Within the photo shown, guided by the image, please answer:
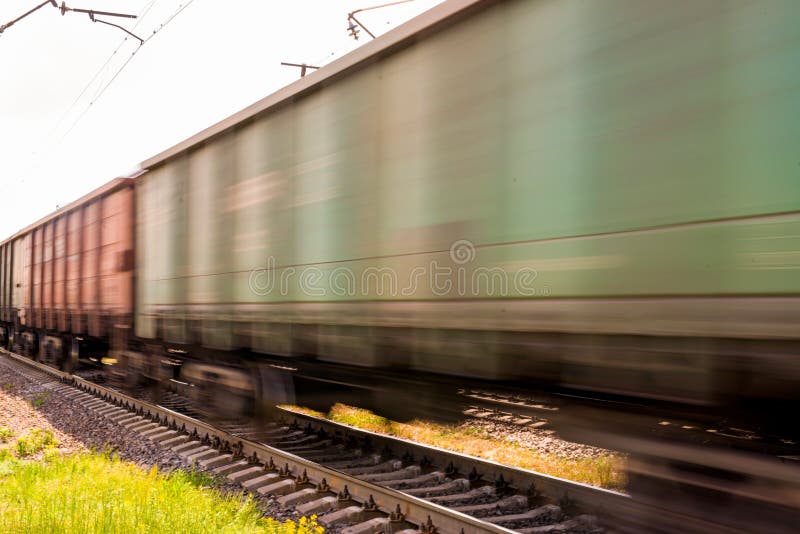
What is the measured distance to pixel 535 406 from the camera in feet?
12.4

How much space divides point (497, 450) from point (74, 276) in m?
9.63

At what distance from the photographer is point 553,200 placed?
3.26 m

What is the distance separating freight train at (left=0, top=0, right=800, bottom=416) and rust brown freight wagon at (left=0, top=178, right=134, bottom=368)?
365cm

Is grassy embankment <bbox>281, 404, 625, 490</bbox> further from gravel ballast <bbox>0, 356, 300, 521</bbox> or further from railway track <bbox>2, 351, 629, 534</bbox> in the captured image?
gravel ballast <bbox>0, 356, 300, 521</bbox>

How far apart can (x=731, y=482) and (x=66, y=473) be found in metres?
5.46

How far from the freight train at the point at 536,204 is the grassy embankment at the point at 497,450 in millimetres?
1186

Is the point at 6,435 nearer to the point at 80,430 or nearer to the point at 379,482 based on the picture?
the point at 80,430

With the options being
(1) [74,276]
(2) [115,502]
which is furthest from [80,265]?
(2) [115,502]

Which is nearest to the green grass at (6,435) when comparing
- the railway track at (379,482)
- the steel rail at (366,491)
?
the railway track at (379,482)

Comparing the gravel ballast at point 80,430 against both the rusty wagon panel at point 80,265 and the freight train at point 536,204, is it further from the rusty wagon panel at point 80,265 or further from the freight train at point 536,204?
the rusty wagon panel at point 80,265

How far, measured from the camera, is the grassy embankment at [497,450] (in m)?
5.40

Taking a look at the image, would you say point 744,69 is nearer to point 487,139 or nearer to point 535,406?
point 487,139

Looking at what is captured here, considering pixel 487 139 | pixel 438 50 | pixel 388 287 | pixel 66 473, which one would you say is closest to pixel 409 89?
pixel 438 50

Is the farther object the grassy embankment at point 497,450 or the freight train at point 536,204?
the grassy embankment at point 497,450
